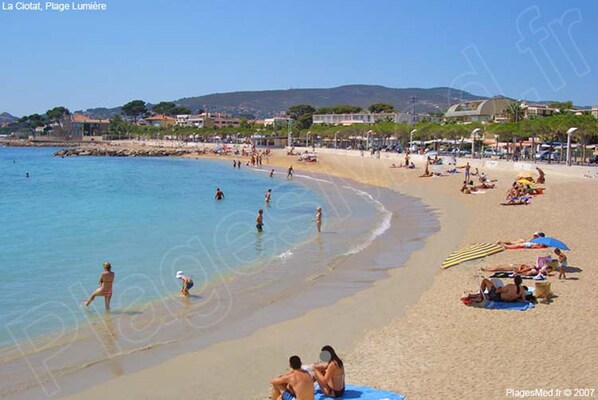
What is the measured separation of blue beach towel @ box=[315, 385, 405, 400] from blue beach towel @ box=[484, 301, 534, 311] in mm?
3744

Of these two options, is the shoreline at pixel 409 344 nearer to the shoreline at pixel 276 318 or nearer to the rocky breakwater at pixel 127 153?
the shoreline at pixel 276 318

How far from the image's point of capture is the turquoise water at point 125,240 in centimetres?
1182

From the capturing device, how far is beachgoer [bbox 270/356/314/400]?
613cm

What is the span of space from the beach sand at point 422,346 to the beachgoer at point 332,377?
1.94 ft

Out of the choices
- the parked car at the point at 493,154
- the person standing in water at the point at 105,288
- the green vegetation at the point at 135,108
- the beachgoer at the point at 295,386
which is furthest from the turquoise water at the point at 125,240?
the green vegetation at the point at 135,108

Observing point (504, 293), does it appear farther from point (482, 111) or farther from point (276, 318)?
point (482, 111)

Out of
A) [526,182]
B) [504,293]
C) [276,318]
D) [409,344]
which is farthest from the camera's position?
[526,182]

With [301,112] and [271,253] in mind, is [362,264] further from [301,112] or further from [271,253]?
[301,112]

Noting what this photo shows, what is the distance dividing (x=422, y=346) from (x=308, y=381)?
2.33 meters

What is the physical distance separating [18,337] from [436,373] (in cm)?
654

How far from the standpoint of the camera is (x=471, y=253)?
1355 centimetres

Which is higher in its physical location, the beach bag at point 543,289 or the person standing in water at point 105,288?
the beach bag at point 543,289

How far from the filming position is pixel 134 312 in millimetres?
10789

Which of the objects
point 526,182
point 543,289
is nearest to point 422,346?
point 543,289
